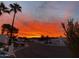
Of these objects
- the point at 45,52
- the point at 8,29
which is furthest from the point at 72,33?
the point at 8,29

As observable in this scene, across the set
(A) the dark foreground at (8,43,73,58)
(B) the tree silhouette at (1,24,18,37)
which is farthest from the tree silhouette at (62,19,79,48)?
(B) the tree silhouette at (1,24,18,37)

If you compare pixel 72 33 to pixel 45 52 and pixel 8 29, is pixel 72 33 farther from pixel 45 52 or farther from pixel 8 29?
pixel 8 29

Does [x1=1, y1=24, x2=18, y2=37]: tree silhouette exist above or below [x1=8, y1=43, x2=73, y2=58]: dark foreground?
above

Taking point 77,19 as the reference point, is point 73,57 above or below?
below

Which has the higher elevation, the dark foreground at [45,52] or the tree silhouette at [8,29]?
the tree silhouette at [8,29]

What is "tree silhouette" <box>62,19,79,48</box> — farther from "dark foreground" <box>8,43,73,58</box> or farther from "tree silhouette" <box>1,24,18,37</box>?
"tree silhouette" <box>1,24,18,37</box>

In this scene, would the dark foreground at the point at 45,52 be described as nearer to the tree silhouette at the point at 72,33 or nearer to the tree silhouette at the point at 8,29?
the tree silhouette at the point at 72,33

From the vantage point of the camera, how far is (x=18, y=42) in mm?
6559

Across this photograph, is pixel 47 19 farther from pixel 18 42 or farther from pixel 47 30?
pixel 18 42

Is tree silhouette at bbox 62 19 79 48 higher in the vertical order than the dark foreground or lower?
higher

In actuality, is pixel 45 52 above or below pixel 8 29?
below

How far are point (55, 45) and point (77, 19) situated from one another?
0.52 metres

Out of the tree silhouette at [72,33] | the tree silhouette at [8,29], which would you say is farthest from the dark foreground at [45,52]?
the tree silhouette at [8,29]

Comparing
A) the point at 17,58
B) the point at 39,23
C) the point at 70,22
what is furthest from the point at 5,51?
the point at 70,22
